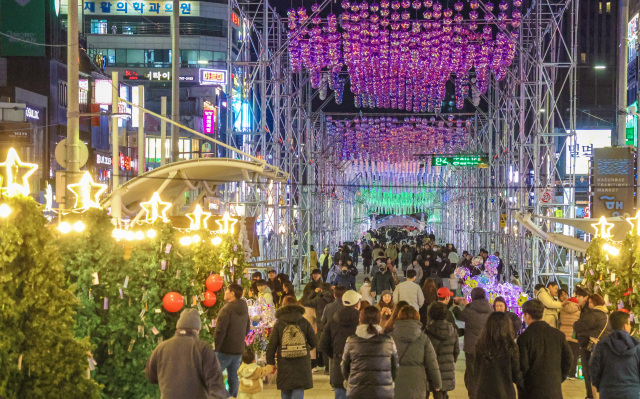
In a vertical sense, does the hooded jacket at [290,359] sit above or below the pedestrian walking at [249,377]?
above

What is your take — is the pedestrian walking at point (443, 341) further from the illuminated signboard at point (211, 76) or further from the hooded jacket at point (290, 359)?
the illuminated signboard at point (211, 76)

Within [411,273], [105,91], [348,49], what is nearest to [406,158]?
[105,91]

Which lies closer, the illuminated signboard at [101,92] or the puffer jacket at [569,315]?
the puffer jacket at [569,315]

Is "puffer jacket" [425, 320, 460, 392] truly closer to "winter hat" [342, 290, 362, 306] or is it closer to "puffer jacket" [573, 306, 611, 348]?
"winter hat" [342, 290, 362, 306]

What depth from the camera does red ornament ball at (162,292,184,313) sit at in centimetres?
910

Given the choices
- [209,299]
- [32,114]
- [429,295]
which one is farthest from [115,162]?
[32,114]

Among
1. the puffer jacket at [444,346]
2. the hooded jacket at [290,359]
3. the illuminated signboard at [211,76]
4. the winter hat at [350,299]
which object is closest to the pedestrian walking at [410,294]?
the winter hat at [350,299]

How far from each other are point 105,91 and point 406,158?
16.0 m

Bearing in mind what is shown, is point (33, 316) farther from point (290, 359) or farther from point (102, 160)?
point (102, 160)

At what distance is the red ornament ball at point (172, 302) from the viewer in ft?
29.9

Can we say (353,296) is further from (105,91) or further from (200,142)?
(200,142)

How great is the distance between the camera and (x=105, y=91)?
139 feet

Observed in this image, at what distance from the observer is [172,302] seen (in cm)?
909

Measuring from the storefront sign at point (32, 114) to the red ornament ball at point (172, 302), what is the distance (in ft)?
93.4
